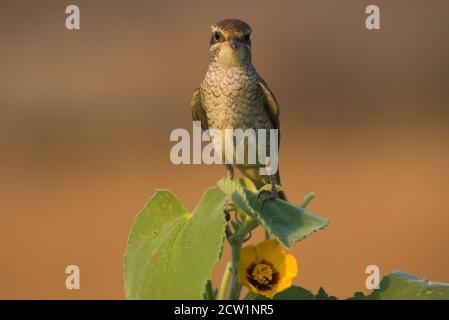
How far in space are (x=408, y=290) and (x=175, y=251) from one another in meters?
0.23

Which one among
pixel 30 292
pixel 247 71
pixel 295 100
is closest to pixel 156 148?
pixel 295 100

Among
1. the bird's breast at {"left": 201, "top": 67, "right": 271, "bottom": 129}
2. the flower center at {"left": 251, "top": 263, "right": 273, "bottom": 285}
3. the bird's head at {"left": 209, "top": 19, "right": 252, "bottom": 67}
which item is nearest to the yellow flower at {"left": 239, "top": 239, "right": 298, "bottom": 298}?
the flower center at {"left": 251, "top": 263, "right": 273, "bottom": 285}

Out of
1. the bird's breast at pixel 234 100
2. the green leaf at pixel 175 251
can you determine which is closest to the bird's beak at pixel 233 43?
the bird's breast at pixel 234 100

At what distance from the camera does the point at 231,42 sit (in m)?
1.73

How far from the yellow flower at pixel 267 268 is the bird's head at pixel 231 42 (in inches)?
38.0

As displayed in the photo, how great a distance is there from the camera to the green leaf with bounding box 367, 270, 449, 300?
78cm

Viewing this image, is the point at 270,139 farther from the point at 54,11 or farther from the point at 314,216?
the point at 54,11

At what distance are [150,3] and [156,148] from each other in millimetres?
1778

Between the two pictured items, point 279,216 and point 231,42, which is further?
point 231,42

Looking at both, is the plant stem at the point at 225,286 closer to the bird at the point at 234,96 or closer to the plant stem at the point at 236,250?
the plant stem at the point at 236,250

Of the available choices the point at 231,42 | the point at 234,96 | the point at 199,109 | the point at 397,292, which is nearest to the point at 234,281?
the point at 397,292

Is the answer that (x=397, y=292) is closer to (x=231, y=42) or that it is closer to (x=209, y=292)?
(x=209, y=292)

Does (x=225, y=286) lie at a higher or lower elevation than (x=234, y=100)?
lower

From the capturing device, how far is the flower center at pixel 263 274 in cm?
73
